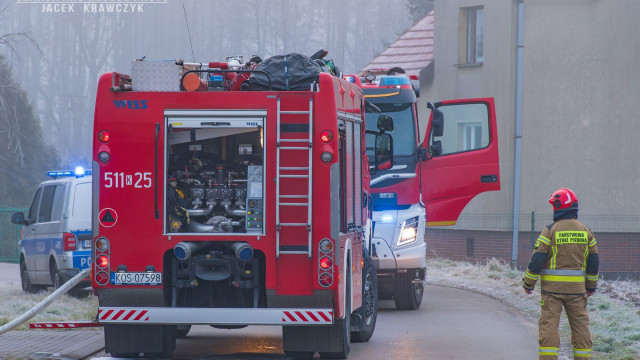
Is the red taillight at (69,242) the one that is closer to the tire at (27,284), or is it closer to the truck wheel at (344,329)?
the tire at (27,284)

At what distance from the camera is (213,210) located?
9.46m

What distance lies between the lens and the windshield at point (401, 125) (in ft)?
51.0

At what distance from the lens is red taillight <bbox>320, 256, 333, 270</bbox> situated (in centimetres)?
902

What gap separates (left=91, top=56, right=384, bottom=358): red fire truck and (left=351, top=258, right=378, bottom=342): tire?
196 cm

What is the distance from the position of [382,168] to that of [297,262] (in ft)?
18.6

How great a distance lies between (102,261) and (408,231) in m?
6.65

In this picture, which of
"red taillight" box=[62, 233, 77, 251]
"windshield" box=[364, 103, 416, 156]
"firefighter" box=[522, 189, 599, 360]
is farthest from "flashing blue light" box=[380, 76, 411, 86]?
"firefighter" box=[522, 189, 599, 360]

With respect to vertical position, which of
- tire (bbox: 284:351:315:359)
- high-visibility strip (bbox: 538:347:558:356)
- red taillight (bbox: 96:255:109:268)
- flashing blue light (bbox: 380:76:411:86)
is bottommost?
tire (bbox: 284:351:315:359)

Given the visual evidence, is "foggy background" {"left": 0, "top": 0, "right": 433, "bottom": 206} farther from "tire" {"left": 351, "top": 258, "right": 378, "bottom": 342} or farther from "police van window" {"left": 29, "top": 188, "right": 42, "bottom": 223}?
"tire" {"left": 351, "top": 258, "right": 378, "bottom": 342}

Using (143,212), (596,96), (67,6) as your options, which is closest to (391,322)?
(143,212)

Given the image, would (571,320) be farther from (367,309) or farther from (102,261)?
(102,261)

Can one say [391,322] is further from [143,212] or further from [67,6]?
[67,6]

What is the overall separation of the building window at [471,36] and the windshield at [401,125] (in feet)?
40.5

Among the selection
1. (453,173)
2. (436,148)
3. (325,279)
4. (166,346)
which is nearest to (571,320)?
(325,279)
